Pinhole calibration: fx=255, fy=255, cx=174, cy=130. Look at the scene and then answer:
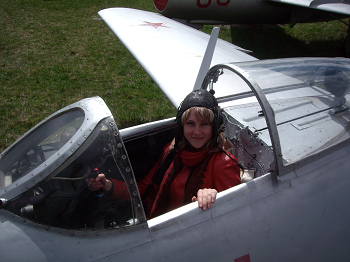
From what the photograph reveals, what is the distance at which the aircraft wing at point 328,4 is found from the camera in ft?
17.7

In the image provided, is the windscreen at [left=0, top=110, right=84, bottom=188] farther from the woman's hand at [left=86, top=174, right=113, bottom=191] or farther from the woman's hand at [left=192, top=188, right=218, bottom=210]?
the woman's hand at [left=192, top=188, right=218, bottom=210]

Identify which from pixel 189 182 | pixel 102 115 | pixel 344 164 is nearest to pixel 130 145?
pixel 189 182

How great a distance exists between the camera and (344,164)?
169 cm

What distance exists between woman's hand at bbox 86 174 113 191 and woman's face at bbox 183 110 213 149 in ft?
2.00

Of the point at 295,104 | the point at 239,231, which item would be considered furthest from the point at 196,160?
the point at 295,104

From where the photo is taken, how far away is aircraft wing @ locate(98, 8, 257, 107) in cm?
367

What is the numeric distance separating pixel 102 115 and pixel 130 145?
3.16 feet

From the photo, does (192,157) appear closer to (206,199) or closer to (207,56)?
(206,199)

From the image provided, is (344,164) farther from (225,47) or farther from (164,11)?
(164,11)

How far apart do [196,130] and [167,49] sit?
316 cm

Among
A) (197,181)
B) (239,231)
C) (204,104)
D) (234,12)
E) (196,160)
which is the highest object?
(234,12)

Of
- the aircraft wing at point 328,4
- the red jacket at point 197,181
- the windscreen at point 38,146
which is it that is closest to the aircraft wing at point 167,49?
the red jacket at point 197,181

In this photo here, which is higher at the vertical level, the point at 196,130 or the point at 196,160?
the point at 196,130

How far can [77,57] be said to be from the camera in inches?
265
